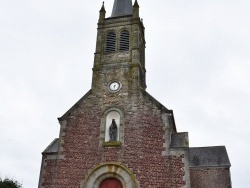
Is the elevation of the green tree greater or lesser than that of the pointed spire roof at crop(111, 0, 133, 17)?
lesser

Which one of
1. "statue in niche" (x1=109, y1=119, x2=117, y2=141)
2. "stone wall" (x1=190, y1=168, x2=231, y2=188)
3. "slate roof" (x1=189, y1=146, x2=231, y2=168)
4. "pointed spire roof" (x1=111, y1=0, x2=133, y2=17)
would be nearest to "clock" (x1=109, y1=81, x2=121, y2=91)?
"statue in niche" (x1=109, y1=119, x2=117, y2=141)

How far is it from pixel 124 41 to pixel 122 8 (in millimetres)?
3727

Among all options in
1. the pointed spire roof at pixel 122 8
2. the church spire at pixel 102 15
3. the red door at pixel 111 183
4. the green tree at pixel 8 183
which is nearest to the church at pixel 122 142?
the red door at pixel 111 183

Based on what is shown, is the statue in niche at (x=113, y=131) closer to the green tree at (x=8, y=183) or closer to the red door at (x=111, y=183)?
the red door at (x=111, y=183)

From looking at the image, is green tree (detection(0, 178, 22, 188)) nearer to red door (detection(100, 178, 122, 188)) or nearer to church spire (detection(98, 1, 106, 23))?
red door (detection(100, 178, 122, 188))

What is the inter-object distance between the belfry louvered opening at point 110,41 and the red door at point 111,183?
844 cm

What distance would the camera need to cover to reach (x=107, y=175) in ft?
57.5

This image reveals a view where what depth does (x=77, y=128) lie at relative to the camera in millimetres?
Answer: 19047

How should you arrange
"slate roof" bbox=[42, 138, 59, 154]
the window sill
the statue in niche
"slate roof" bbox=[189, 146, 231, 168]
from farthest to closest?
"slate roof" bbox=[189, 146, 231, 168]
"slate roof" bbox=[42, 138, 59, 154]
the statue in niche
the window sill

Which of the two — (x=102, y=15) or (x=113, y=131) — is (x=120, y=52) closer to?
(x=102, y=15)

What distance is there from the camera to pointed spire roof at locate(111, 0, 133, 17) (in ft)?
77.6

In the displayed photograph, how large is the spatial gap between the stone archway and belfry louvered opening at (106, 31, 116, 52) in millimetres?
7863

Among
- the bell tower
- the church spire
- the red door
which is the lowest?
the red door

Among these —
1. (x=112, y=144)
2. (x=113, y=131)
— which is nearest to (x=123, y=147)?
(x=112, y=144)
